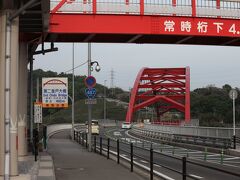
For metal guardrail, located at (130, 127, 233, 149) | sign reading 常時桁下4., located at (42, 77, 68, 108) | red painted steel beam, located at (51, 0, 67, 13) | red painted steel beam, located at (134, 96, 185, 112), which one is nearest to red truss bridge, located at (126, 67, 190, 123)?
red painted steel beam, located at (134, 96, 185, 112)

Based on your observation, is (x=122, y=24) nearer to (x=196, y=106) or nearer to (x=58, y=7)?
(x=58, y=7)

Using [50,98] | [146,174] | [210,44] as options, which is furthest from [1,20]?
[50,98]

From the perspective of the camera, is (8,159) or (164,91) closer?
(8,159)

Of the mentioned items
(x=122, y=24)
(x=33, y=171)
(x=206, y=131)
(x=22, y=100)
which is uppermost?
(x=122, y=24)

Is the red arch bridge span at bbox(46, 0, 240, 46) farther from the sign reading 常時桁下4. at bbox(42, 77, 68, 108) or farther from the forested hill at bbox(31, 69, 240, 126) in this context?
the forested hill at bbox(31, 69, 240, 126)

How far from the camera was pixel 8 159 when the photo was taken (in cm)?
980

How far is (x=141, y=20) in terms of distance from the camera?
18.7 meters

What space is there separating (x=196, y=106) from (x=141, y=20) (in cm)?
9295

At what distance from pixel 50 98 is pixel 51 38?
38.4 ft

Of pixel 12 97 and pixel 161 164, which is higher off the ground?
pixel 12 97

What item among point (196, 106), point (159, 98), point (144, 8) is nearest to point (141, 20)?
point (144, 8)

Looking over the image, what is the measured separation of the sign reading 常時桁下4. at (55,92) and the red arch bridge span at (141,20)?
11.1 meters

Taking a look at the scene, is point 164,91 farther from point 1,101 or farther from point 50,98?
point 1,101

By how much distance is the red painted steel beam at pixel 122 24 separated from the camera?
18188 millimetres
